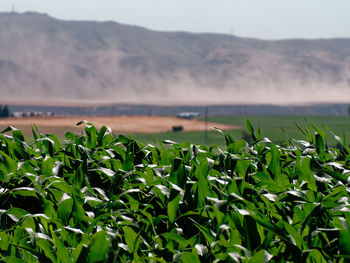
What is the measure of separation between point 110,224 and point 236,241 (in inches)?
28.4

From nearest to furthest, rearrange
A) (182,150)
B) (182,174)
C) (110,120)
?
1. (182,174)
2. (182,150)
3. (110,120)

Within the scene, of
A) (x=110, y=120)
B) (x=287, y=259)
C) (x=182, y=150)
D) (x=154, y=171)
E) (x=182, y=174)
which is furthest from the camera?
(x=110, y=120)

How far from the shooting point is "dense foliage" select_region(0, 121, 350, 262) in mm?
2455

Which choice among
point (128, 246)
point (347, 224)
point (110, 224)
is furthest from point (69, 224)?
point (347, 224)

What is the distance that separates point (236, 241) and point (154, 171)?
118 centimetres

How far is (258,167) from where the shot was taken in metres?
3.73

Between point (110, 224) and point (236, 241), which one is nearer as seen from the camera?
point (236, 241)

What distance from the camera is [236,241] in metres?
2.53

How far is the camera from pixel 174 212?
2.86m

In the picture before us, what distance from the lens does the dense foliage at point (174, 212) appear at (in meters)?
2.46

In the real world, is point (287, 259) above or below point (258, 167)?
below

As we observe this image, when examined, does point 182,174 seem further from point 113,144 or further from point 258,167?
point 113,144

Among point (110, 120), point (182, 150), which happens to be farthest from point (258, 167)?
point (110, 120)

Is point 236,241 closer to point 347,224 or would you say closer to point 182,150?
point 347,224
